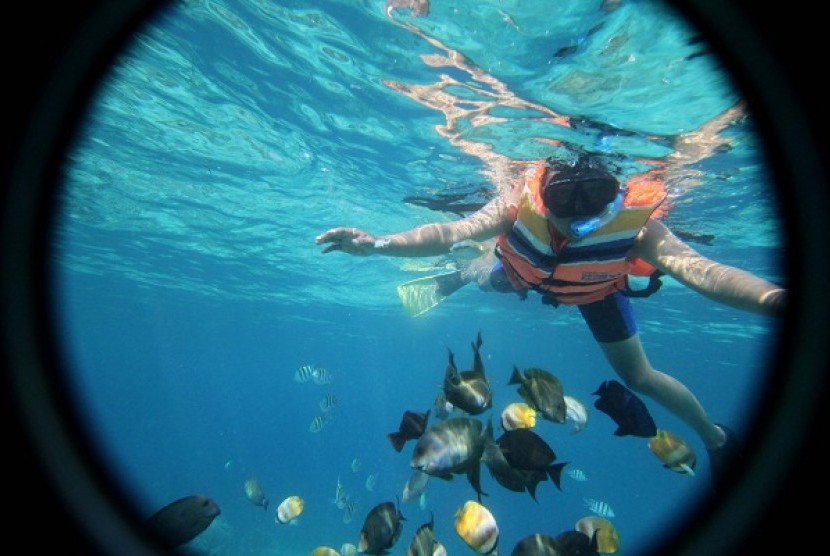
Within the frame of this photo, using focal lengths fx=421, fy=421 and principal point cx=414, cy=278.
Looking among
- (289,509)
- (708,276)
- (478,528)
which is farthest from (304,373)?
(708,276)

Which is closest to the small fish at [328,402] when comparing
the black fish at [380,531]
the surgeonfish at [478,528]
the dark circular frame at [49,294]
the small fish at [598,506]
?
the small fish at [598,506]

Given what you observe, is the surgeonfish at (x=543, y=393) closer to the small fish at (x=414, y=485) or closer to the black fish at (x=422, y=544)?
the black fish at (x=422, y=544)

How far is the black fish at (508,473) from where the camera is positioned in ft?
12.6

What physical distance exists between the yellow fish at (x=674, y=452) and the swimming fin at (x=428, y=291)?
370 inches

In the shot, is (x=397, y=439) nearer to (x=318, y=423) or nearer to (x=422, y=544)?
(x=422, y=544)

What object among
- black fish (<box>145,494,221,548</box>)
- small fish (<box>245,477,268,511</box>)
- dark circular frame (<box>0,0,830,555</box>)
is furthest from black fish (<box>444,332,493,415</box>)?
small fish (<box>245,477,268,511</box>)

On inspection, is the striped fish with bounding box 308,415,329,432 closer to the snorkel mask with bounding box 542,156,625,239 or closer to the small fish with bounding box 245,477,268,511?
the small fish with bounding box 245,477,268,511

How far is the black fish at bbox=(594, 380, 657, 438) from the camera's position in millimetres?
4434

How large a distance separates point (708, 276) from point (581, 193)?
1.72 meters

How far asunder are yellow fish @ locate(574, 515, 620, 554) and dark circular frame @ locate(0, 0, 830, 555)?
3.82 meters

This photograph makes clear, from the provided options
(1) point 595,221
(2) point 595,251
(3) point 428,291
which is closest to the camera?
(1) point 595,221

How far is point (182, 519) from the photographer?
348 cm

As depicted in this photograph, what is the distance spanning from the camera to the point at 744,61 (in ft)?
6.58

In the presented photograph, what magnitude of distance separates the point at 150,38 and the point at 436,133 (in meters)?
6.97
